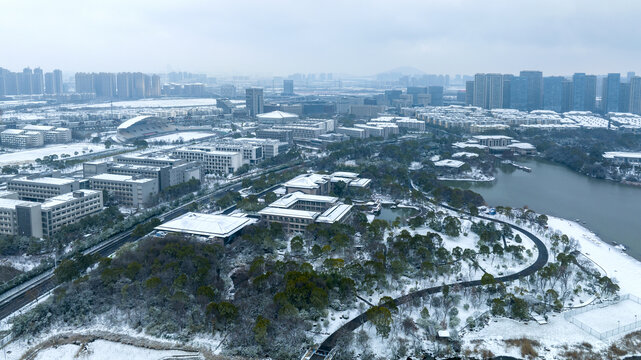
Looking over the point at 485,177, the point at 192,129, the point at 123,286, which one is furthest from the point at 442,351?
the point at 192,129

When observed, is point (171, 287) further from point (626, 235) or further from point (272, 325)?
point (626, 235)

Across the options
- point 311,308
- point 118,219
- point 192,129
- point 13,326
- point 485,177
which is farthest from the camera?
point 192,129

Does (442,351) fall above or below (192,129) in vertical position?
below

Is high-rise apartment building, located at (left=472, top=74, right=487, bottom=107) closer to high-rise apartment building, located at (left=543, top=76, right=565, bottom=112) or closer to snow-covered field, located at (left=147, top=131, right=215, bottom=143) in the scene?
high-rise apartment building, located at (left=543, top=76, right=565, bottom=112)

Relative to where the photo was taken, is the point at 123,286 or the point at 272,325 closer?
the point at 272,325

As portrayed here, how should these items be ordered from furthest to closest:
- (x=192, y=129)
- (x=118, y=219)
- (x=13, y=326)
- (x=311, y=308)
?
(x=192, y=129)
(x=118, y=219)
(x=311, y=308)
(x=13, y=326)

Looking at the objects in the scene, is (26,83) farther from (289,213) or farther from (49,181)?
(289,213)
